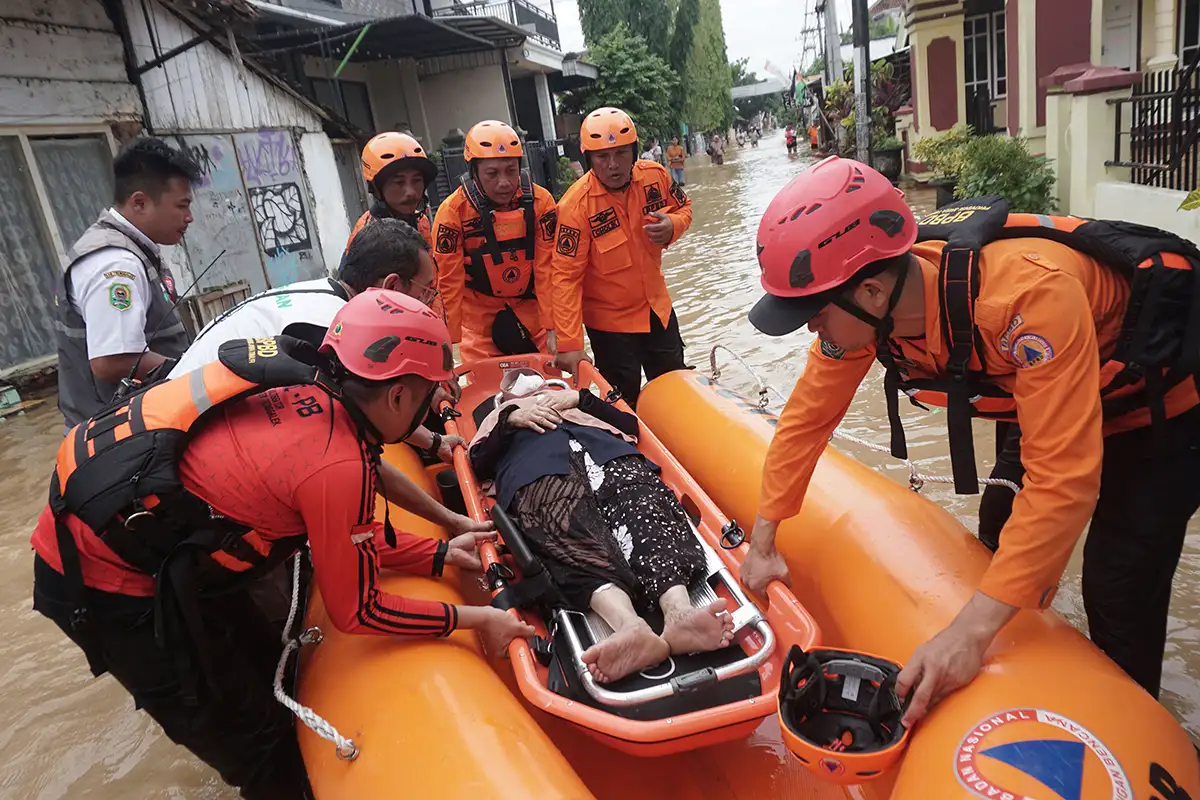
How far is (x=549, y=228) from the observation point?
13.7 ft

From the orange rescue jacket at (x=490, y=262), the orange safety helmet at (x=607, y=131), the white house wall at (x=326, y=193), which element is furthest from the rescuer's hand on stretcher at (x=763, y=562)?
the white house wall at (x=326, y=193)

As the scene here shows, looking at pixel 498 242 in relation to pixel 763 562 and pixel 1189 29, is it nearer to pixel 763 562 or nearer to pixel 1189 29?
pixel 763 562

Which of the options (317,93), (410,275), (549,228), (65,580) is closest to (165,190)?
(410,275)

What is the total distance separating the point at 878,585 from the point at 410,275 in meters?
1.69

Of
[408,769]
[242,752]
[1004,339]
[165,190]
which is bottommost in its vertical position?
[242,752]

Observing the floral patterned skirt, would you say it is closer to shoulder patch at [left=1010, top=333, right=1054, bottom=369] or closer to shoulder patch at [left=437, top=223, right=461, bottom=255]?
Result: shoulder patch at [left=1010, top=333, right=1054, bottom=369]

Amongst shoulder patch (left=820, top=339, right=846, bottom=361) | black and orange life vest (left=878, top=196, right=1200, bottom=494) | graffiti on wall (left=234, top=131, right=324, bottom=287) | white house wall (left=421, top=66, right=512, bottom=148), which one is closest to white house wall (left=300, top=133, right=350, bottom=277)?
graffiti on wall (left=234, top=131, right=324, bottom=287)

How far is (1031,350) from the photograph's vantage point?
Result: 1447 mm

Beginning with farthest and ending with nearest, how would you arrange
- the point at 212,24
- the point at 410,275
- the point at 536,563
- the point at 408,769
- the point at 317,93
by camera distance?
the point at 317,93 < the point at 212,24 < the point at 410,275 < the point at 536,563 < the point at 408,769

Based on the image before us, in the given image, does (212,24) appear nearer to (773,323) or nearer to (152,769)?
(152,769)

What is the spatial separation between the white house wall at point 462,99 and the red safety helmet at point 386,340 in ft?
49.5

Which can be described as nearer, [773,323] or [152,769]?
[773,323]

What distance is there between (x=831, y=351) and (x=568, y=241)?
92.2 inches

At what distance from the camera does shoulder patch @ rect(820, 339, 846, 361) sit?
1.89 m
